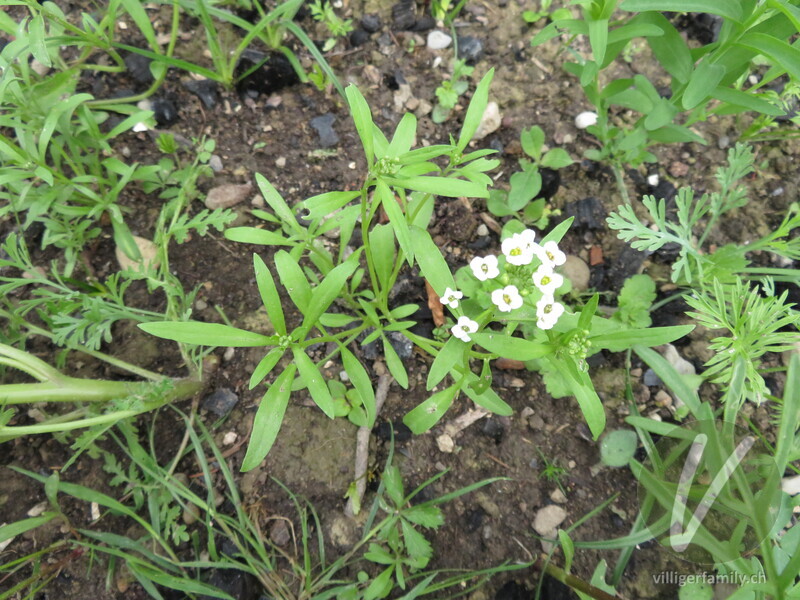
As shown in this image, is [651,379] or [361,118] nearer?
[361,118]

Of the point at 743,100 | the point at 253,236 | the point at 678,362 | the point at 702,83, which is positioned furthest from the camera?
the point at 678,362

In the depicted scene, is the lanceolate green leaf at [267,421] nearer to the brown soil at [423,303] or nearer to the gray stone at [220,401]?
the brown soil at [423,303]

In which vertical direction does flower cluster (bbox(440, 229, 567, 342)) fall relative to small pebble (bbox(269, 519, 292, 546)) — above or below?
above

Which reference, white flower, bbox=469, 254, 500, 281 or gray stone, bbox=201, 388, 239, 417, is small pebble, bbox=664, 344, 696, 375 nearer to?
white flower, bbox=469, 254, 500, 281

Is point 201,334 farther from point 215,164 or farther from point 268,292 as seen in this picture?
point 215,164

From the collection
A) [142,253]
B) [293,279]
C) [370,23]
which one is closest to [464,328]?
[293,279]

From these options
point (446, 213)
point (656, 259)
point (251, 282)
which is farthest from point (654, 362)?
point (251, 282)

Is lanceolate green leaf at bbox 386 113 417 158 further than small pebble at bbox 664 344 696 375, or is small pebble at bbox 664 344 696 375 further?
small pebble at bbox 664 344 696 375

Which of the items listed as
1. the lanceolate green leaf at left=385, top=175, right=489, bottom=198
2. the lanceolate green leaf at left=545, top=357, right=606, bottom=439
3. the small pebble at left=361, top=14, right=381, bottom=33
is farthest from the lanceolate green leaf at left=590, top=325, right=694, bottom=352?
the small pebble at left=361, top=14, right=381, bottom=33
